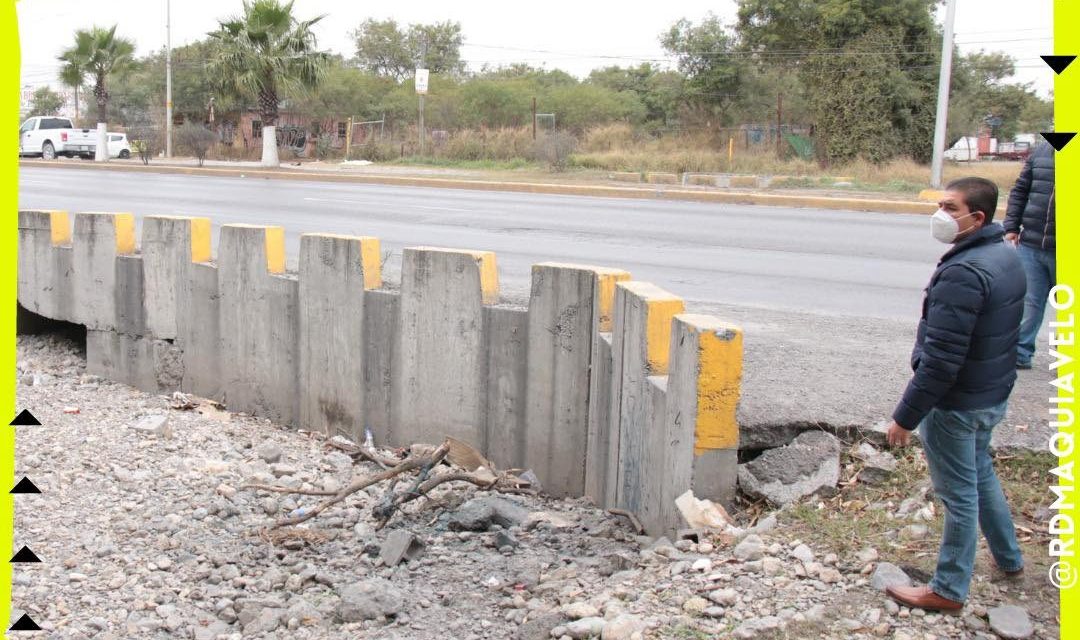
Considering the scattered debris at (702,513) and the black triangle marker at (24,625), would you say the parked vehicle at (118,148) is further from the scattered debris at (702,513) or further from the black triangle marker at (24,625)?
the scattered debris at (702,513)

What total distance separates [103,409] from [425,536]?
4.31 m

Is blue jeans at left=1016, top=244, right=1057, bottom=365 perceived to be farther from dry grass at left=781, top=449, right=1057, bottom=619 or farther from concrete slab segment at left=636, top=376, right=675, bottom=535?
concrete slab segment at left=636, top=376, right=675, bottom=535

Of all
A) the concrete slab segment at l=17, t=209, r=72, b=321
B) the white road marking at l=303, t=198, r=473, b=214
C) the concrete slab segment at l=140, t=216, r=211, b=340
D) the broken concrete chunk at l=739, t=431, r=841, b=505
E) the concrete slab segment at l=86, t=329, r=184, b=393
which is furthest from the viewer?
the white road marking at l=303, t=198, r=473, b=214

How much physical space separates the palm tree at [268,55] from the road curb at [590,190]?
497 cm

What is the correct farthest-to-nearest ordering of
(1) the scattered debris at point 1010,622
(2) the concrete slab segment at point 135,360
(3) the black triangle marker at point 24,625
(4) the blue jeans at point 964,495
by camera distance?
1. (2) the concrete slab segment at point 135,360
2. (3) the black triangle marker at point 24,625
3. (4) the blue jeans at point 964,495
4. (1) the scattered debris at point 1010,622

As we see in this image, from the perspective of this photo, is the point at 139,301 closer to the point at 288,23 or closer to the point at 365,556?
the point at 365,556

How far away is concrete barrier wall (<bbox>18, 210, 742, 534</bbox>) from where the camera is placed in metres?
4.99

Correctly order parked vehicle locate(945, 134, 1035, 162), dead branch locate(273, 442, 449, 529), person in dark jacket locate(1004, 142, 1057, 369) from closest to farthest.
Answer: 1. person in dark jacket locate(1004, 142, 1057, 369)
2. dead branch locate(273, 442, 449, 529)
3. parked vehicle locate(945, 134, 1035, 162)

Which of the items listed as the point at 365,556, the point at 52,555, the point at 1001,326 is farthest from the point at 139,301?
the point at 1001,326

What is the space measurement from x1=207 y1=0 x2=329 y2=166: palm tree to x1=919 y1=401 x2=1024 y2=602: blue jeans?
30.8 meters

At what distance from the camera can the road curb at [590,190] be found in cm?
1811

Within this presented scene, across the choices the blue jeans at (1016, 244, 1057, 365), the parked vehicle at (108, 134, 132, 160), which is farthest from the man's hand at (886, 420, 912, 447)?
the parked vehicle at (108, 134, 132, 160)

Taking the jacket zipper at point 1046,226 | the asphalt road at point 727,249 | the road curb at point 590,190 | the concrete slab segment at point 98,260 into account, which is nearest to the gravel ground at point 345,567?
the asphalt road at point 727,249

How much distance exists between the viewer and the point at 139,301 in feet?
30.7
